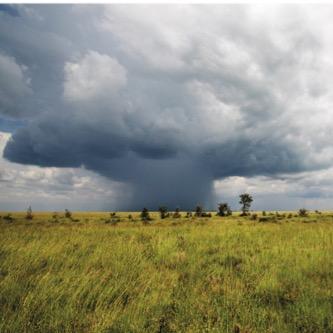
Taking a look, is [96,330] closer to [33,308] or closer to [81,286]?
[33,308]

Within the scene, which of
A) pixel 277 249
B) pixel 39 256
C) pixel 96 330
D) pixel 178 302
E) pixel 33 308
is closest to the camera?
pixel 96 330

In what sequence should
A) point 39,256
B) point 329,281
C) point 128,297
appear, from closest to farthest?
point 128,297, point 329,281, point 39,256

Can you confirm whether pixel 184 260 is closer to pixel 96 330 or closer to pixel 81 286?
pixel 81 286

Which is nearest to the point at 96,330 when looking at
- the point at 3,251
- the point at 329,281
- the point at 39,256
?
the point at 39,256

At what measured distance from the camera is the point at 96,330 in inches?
149

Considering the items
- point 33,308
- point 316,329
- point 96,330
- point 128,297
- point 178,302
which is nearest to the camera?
point 96,330

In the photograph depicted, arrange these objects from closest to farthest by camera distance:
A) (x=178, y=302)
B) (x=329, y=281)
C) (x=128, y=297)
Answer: (x=178, y=302), (x=128, y=297), (x=329, y=281)

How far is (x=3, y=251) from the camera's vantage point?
8227 mm

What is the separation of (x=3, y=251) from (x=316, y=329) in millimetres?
7813

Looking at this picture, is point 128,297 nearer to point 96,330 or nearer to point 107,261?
point 96,330

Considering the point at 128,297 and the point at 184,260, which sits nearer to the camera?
the point at 128,297

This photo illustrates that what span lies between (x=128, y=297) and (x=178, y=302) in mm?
920

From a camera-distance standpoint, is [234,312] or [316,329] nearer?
[316,329]

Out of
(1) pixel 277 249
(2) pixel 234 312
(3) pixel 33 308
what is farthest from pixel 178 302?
(1) pixel 277 249
